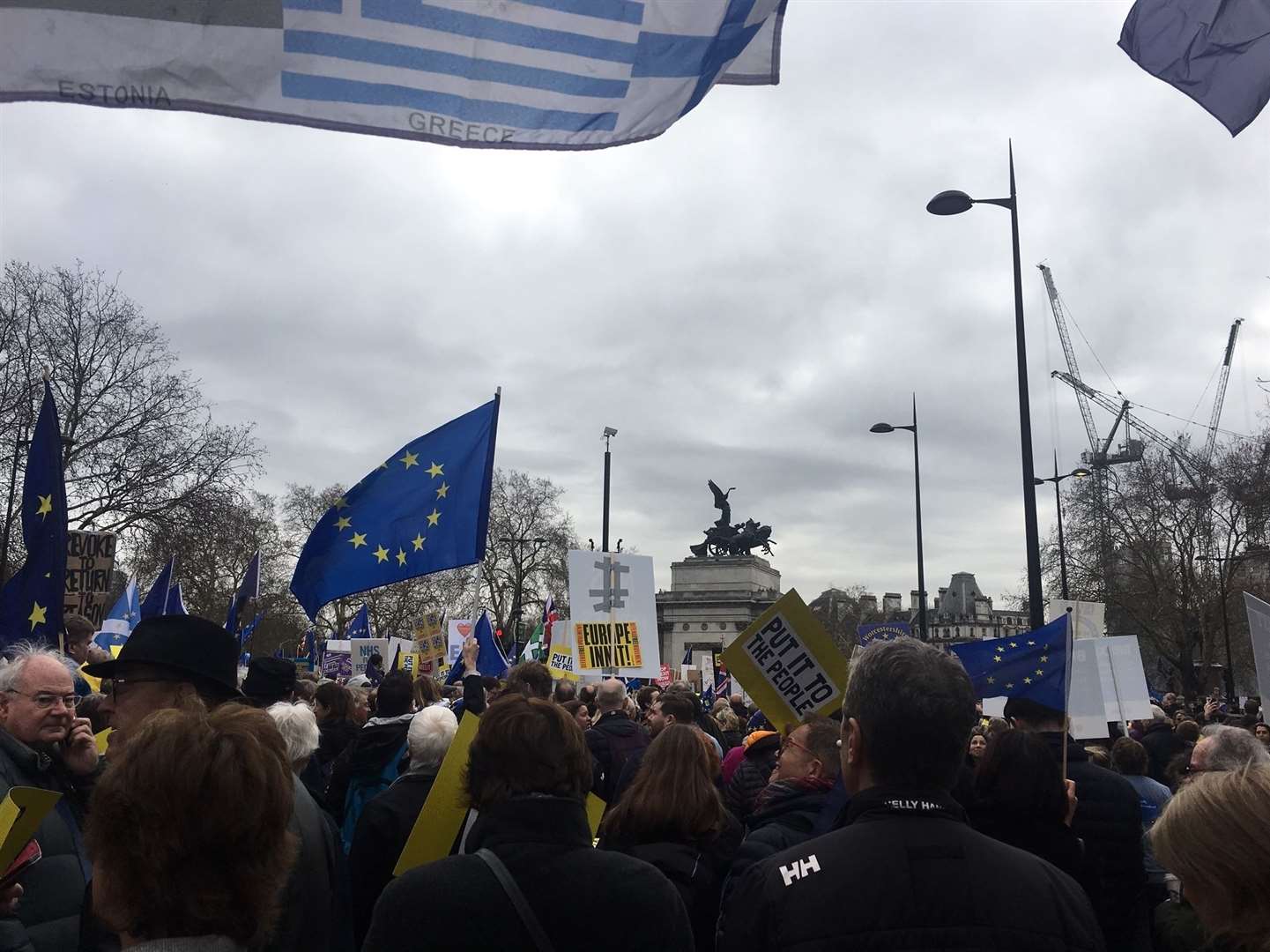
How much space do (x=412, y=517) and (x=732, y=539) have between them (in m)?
60.9

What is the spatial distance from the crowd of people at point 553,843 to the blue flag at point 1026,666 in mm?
3342

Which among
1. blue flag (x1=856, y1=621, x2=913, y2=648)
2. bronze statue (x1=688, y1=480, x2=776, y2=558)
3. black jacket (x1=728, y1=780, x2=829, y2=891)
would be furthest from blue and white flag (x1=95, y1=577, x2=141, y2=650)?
bronze statue (x1=688, y1=480, x2=776, y2=558)

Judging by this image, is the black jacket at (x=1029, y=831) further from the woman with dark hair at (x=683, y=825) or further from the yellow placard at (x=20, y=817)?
the yellow placard at (x=20, y=817)

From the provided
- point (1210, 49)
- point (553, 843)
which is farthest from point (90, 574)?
point (1210, 49)

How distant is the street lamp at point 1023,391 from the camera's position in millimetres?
12797

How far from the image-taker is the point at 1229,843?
88.4 inches

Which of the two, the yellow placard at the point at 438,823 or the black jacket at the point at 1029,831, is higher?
the yellow placard at the point at 438,823

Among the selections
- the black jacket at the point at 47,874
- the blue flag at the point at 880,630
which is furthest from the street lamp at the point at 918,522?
the black jacket at the point at 47,874

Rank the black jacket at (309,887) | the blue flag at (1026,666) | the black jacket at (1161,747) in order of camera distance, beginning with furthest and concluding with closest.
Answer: the black jacket at (1161,747), the blue flag at (1026,666), the black jacket at (309,887)

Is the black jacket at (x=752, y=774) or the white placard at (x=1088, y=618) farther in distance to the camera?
the white placard at (x=1088, y=618)

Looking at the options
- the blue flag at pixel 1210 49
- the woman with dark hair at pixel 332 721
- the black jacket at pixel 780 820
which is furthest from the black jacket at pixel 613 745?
the blue flag at pixel 1210 49

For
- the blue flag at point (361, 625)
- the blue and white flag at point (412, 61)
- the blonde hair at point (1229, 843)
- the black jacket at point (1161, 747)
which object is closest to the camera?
the blonde hair at point (1229, 843)

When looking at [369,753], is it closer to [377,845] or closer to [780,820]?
[377,845]

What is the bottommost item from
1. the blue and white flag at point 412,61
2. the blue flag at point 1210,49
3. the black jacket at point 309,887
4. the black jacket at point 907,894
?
the black jacket at point 309,887
